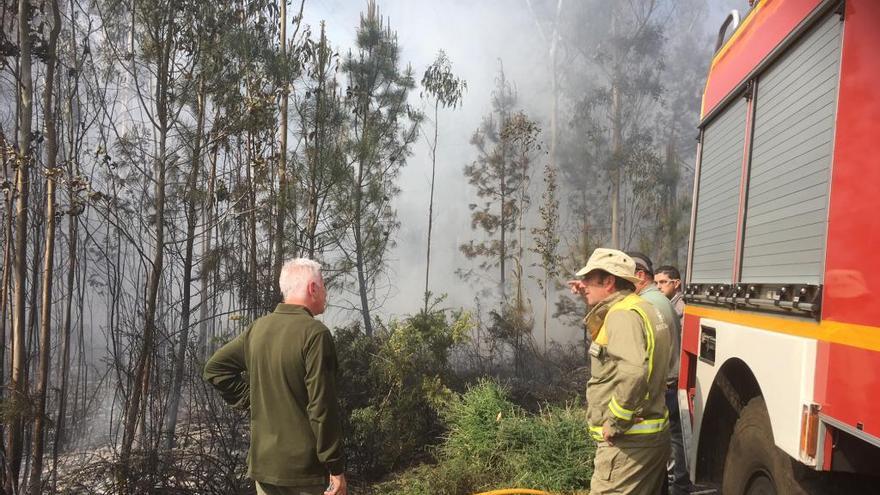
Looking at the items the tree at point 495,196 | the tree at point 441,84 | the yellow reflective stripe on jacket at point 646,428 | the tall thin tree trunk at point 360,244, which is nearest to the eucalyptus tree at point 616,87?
the tree at point 495,196

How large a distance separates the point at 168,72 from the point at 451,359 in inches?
207

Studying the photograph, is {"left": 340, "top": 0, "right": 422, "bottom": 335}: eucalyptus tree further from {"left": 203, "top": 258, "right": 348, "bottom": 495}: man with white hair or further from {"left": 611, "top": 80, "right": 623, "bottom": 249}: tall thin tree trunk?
{"left": 203, "top": 258, "right": 348, "bottom": 495}: man with white hair

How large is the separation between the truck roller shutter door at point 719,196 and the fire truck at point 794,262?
2 cm

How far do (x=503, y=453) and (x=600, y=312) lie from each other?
320 cm

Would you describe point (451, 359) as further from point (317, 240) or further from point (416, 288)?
point (416, 288)

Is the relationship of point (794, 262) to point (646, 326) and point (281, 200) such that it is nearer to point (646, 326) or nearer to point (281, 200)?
point (646, 326)

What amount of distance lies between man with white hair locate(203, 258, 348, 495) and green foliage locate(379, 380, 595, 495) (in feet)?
9.23

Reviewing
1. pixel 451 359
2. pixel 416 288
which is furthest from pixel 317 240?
pixel 416 288

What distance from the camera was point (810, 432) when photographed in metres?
1.85

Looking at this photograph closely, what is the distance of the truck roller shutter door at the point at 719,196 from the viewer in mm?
3152

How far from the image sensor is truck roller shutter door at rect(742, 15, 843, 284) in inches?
78.5

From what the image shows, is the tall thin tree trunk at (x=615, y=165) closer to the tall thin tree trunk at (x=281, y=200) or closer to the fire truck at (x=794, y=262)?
the tall thin tree trunk at (x=281, y=200)

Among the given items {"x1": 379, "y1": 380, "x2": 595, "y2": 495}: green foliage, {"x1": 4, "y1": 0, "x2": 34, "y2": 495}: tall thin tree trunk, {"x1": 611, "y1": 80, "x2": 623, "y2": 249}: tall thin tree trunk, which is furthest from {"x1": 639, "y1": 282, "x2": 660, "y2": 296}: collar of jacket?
{"x1": 611, "y1": 80, "x2": 623, "y2": 249}: tall thin tree trunk

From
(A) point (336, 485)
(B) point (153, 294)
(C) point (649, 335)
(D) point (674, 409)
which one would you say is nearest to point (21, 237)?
(B) point (153, 294)
